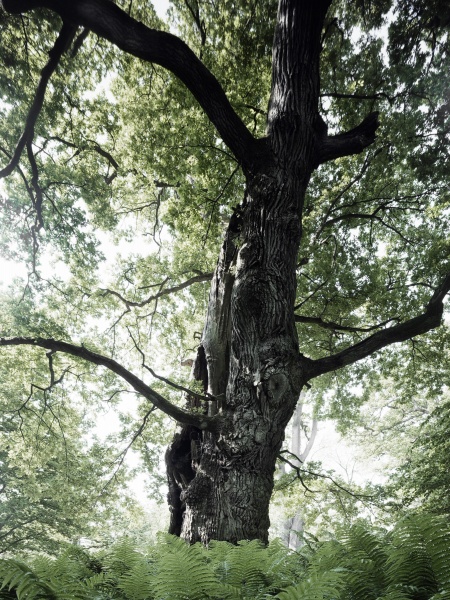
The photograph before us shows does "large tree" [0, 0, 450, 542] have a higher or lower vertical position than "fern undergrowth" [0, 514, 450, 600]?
higher

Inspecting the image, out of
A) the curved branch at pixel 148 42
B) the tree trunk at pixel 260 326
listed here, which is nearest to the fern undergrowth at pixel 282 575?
the tree trunk at pixel 260 326

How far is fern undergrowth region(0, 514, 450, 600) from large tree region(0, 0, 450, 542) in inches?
72.7

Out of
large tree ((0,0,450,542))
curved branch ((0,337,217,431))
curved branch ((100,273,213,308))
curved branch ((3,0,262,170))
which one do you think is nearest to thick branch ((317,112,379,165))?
large tree ((0,0,450,542))

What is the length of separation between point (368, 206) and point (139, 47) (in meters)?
6.08

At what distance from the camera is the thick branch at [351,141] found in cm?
431

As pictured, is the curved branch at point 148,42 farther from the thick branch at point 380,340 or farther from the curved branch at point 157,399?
the curved branch at point 157,399

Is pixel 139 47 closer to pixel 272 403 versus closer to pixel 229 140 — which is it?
pixel 229 140

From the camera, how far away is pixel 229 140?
4293 mm

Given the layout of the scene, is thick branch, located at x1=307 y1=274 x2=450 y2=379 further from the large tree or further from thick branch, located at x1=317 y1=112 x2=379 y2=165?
thick branch, located at x1=317 y1=112 x2=379 y2=165

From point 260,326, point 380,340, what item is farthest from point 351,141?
point 260,326

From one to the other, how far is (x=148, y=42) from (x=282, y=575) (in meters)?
4.83

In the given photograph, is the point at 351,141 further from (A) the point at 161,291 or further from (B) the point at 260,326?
(A) the point at 161,291

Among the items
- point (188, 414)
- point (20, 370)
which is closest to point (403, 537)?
point (188, 414)

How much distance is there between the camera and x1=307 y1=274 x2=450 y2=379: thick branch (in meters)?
4.11
